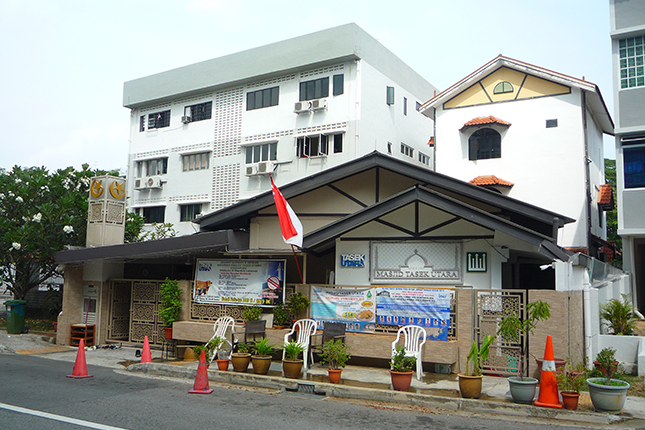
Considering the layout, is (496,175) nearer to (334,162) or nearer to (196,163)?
(334,162)

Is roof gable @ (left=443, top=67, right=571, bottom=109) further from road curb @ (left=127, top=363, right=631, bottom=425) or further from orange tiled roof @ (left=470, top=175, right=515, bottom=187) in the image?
road curb @ (left=127, top=363, right=631, bottom=425)

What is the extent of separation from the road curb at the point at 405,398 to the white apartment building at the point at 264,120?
16.1 metres

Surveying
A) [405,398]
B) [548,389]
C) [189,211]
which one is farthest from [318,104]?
[548,389]

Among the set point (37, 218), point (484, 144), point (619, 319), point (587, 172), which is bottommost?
point (619, 319)

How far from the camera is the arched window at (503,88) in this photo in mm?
24377

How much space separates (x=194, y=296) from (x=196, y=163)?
18187 millimetres

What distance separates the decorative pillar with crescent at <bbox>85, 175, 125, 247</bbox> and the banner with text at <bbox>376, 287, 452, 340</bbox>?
10.2 meters

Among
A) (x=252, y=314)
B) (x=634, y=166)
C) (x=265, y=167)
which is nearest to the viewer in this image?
(x=252, y=314)

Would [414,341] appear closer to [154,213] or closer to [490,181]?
[490,181]

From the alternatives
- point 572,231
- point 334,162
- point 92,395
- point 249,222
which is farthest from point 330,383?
point 334,162

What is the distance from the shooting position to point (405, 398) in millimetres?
9883

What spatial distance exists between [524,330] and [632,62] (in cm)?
1316

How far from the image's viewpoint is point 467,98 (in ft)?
82.7

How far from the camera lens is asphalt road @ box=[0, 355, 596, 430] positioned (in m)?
8.00
